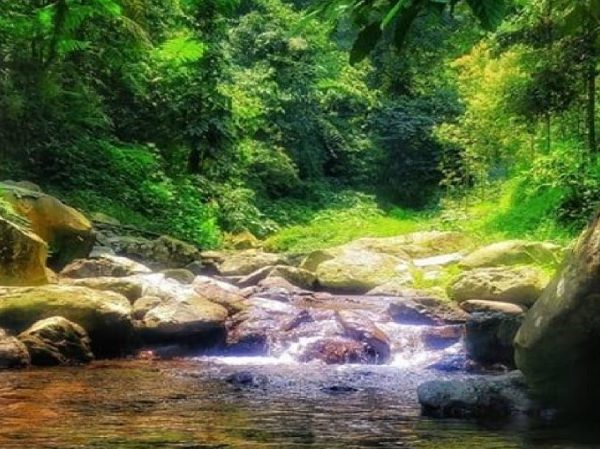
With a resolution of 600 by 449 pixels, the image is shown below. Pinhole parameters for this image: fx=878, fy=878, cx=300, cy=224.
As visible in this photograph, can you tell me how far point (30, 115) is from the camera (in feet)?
55.4

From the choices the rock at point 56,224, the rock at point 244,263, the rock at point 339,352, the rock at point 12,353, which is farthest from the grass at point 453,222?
the rock at point 12,353

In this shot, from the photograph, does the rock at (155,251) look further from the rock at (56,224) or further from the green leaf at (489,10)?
the green leaf at (489,10)

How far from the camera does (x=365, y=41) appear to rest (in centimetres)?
202

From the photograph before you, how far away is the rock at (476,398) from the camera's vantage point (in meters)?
6.45

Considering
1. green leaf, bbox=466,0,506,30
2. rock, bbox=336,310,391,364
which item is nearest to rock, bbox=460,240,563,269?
rock, bbox=336,310,391,364

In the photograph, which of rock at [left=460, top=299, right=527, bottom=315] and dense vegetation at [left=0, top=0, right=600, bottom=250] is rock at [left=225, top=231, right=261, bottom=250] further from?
rock at [left=460, top=299, right=527, bottom=315]

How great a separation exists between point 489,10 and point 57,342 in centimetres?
826

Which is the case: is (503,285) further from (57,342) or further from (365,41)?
(365,41)

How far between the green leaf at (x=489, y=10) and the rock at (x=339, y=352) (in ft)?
29.3

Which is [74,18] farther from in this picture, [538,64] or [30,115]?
[30,115]

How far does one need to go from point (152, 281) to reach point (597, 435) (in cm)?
760

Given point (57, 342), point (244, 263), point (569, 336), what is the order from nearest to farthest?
point (569, 336), point (57, 342), point (244, 263)

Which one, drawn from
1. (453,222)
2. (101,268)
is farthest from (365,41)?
(453,222)

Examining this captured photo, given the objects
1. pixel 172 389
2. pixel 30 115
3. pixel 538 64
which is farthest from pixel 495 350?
pixel 30 115
